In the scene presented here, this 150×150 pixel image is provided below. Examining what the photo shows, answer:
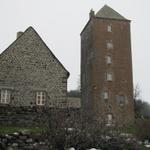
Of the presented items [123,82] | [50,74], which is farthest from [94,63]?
[50,74]

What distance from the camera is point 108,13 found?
50406 mm

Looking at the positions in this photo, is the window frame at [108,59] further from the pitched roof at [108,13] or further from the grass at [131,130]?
the grass at [131,130]

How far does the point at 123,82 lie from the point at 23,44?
73.9 ft

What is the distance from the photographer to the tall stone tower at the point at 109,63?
1790 inches

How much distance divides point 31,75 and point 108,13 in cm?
2708

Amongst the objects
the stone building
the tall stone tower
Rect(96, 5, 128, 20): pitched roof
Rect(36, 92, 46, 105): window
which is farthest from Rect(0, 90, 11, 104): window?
Rect(96, 5, 128, 20): pitched roof

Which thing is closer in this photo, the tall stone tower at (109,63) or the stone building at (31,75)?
the stone building at (31,75)

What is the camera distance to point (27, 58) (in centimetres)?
2712

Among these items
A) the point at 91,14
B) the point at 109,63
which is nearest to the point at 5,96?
the point at 109,63

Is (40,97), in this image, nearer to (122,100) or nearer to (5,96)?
(5,96)

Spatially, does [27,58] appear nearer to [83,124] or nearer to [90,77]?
[83,124]

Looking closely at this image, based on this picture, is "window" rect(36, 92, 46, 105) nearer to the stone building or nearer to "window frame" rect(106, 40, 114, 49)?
the stone building

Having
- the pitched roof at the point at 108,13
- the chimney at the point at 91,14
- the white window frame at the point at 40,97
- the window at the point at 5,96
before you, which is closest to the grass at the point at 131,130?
the white window frame at the point at 40,97

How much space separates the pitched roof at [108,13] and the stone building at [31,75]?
23154 mm
